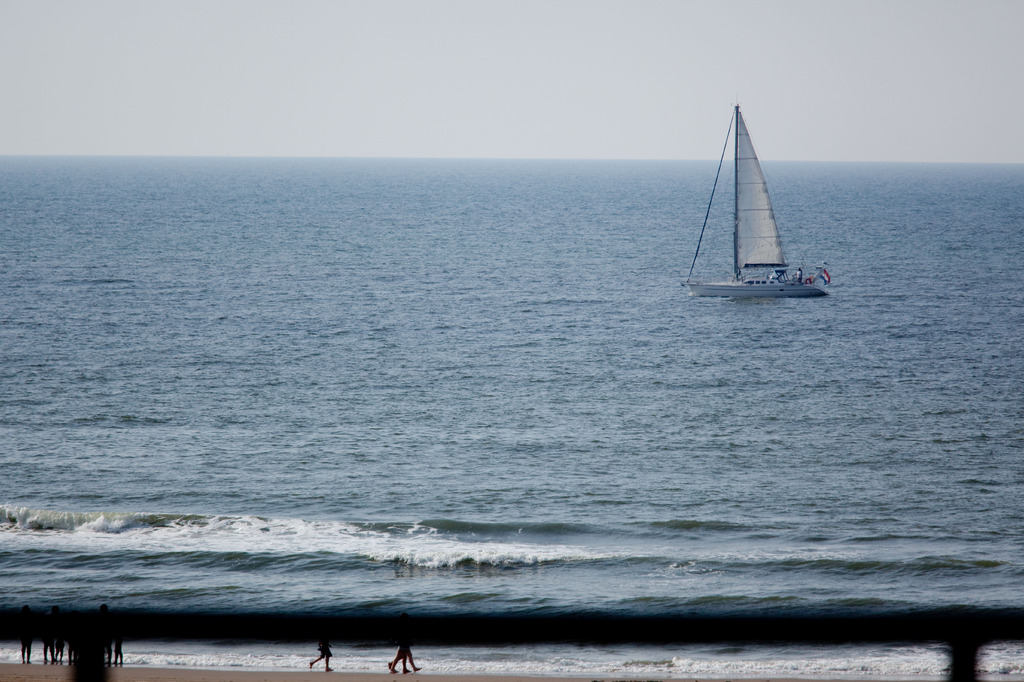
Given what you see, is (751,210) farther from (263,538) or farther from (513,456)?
(263,538)

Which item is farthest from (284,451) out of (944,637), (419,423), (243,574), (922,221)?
(922,221)

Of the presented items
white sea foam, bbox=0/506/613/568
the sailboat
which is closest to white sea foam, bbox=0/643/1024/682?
white sea foam, bbox=0/506/613/568

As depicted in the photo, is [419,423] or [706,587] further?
[419,423]

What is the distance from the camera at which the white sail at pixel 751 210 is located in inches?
3145

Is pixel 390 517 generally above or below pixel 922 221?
below

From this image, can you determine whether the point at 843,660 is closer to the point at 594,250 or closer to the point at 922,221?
the point at 594,250

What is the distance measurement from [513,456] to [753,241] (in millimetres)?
47527

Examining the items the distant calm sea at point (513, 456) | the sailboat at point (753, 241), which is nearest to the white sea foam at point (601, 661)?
the distant calm sea at point (513, 456)

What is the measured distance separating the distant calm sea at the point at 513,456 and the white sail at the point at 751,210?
5.27 m

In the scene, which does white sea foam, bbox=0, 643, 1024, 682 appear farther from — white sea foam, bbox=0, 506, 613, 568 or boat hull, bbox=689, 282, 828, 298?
boat hull, bbox=689, 282, 828, 298

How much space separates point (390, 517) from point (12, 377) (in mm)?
28830

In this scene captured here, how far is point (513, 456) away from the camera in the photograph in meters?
40.2

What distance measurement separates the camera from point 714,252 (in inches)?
4823

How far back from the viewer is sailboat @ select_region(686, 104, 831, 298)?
79875 millimetres
